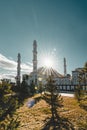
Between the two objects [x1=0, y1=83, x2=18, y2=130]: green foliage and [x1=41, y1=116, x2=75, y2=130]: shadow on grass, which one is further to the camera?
[x1=41, y1=116, x2=75, y2=130]: shadow on grass

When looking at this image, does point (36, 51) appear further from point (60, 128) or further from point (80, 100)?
point (60, 128)

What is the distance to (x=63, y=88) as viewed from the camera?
6762cm

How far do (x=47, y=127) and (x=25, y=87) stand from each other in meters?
32.5

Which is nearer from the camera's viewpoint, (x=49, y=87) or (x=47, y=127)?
(x=47, y=127)

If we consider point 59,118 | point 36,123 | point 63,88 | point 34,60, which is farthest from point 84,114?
point 34,60

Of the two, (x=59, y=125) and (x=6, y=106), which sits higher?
(x=6, y=106)

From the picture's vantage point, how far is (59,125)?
702 inches

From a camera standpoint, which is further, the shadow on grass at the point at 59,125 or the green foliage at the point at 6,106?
the shadow on grass at the point at 59,125

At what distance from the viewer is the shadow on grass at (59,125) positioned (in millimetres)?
16766

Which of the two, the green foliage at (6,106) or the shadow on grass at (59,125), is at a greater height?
the green foliage at (6,106)

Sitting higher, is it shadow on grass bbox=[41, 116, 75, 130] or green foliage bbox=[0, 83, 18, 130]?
green foliage bbox=[0, 83, 18, 130]

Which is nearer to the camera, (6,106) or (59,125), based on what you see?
(6,106)

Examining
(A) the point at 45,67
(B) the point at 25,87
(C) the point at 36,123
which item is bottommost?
(C) the point at 36,123

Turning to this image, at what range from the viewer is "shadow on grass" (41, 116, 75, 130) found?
55.0ft
